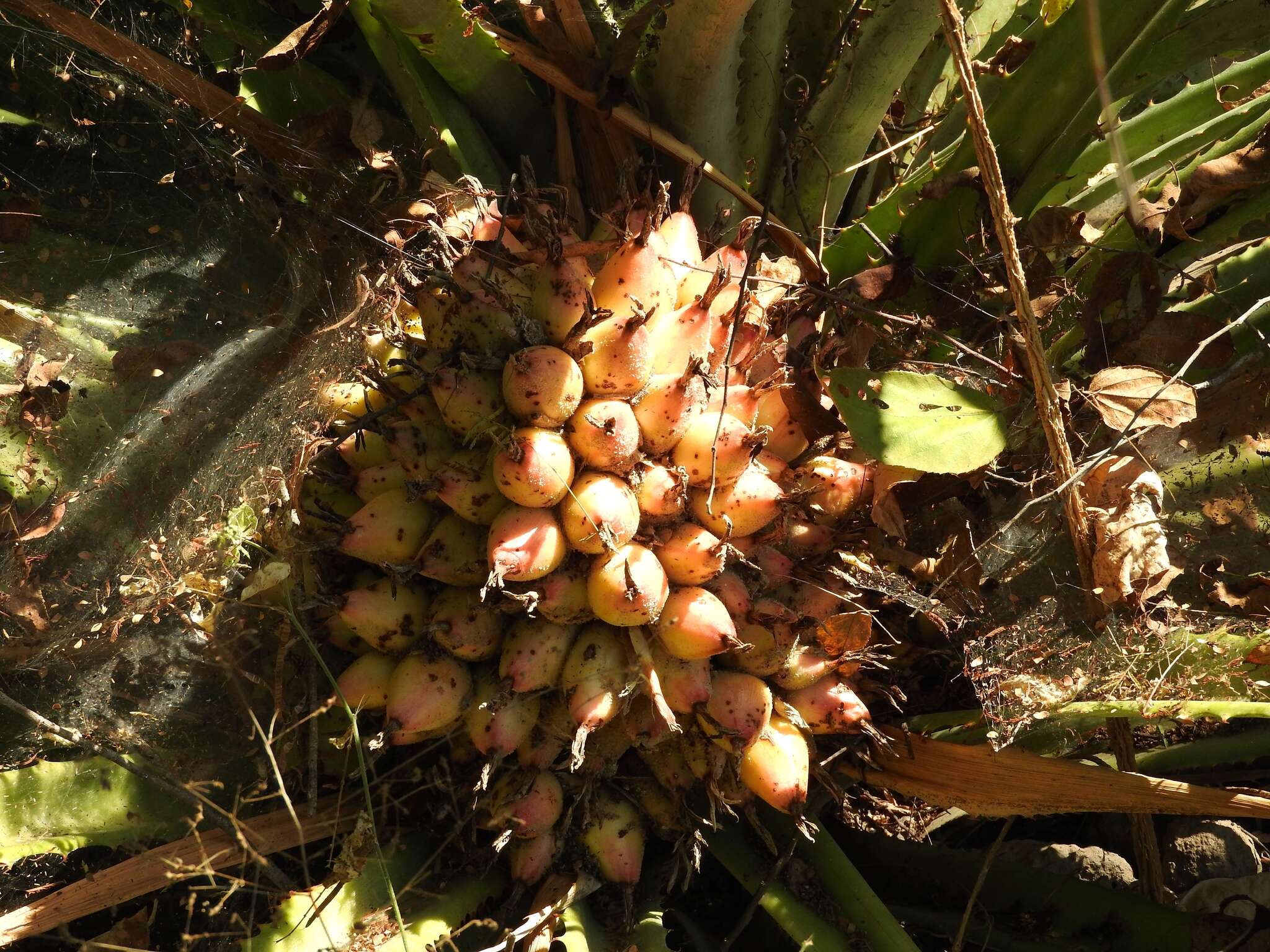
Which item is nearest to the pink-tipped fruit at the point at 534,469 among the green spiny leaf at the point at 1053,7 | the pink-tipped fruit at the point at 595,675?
the pink-tipped fruit at the point at 595,675

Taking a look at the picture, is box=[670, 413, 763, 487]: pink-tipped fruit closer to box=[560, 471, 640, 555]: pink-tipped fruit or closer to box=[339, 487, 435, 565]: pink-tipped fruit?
box=[560, 471, 640, 555]: pink-tipped fruit

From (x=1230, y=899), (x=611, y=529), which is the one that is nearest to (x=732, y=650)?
(x=611, y=529)

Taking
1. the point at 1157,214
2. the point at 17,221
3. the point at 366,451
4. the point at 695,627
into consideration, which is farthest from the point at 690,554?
the point at 17,221

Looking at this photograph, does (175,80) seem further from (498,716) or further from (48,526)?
(498,716)

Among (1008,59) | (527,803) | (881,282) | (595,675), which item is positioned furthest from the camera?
(1008,59)

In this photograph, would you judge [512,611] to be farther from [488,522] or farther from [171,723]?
[171,723]
